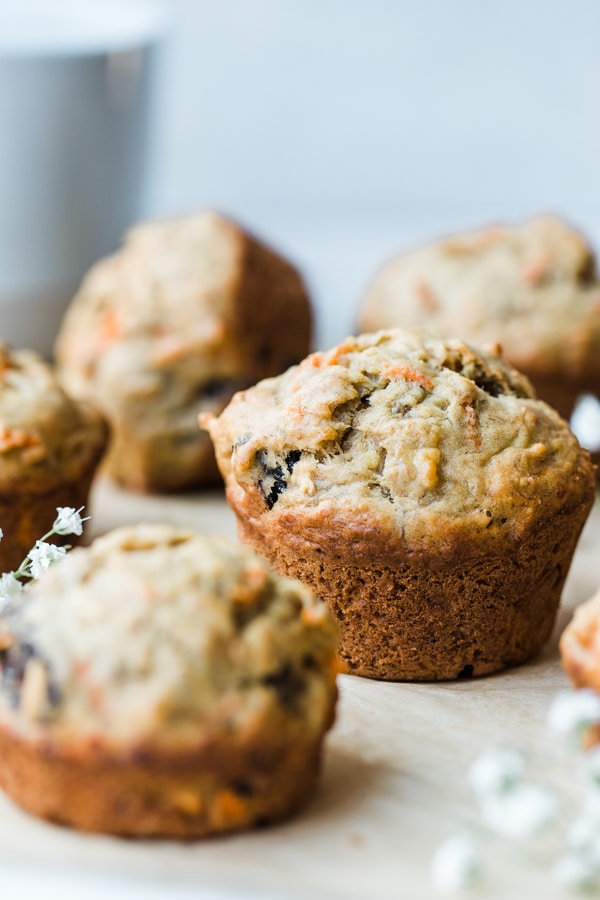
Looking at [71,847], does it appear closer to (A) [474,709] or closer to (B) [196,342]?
(A) [474,709]

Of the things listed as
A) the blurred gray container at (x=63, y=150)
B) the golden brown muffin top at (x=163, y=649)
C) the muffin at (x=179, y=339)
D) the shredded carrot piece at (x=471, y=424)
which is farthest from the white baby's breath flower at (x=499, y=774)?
the blurred gray container at (x=63, y=150)

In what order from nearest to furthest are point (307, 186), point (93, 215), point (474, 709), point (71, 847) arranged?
point (71, 847)
point (474, 709)
point (93, 215)
point (307, 186)

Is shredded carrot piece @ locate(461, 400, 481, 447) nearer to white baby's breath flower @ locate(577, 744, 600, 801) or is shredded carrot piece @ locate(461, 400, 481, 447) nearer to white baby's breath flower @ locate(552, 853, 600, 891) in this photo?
white baby's breath flower @ locate(577, 744, 600, 801)

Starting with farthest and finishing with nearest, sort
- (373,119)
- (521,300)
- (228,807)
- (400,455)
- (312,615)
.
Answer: (373,119), (521,300), (400,455), (312,615), (228,807)

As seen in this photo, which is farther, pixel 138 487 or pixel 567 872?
pixel 138 487

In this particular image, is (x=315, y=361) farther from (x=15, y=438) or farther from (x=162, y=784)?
(x=162, y=784)

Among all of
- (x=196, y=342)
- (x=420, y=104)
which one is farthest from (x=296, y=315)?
(x=420, y=104)

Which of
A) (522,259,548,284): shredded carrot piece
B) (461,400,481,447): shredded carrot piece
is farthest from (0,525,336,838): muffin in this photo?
(522,259,548,284): shredded carrot piece

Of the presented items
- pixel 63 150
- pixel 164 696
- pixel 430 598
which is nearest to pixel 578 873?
pixel 164 696
